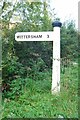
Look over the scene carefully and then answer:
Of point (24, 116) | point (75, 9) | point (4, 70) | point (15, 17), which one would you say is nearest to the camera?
point (24, 116)

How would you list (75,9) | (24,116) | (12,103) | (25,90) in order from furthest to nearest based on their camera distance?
(75,9) < (25,90) < (12,103) < (24,116)

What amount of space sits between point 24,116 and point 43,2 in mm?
2605

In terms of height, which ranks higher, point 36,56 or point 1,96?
point 36,56

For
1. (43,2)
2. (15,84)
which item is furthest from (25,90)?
(43,2)

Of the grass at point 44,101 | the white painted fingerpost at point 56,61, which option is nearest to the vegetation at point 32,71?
the grass at point 44,101

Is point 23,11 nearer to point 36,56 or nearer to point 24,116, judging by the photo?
point 36,56

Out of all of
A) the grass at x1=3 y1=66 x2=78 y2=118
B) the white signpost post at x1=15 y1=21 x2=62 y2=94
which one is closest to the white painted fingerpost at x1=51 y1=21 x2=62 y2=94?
the white signpost post at x1=15 y1=21 x2=62 y2=94

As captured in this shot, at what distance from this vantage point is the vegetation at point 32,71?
4.08 m

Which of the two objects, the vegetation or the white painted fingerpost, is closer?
the vegetation

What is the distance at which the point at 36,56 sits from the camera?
18.1ft

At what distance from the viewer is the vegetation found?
161 inches

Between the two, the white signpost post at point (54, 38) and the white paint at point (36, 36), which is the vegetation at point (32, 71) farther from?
the white paint at point (36, 36)

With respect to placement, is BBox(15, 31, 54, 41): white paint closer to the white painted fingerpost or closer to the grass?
the white painted fingerpost

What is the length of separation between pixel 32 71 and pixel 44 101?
111cm
